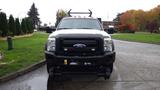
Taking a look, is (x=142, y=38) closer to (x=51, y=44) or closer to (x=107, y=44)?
(x=107, y=44)

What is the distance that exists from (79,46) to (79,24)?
2.35 meters

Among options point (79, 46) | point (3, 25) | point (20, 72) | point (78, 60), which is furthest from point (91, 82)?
point (3, 25)

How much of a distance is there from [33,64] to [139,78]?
4.03m

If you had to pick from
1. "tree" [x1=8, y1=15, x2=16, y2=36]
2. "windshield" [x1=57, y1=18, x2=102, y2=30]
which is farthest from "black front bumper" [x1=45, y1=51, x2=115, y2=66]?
"tree" [x1=8, y1=15, x2=16, y2=36]

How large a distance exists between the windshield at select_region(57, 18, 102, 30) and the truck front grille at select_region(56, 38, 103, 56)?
2.01m

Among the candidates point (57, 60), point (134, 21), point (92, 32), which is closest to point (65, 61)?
point (57, 60)

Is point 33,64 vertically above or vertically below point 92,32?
below

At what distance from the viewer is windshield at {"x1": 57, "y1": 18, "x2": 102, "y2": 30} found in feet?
38.9

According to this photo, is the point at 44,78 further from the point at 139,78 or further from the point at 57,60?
the point at 139,78

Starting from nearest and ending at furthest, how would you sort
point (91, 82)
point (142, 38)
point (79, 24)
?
point (91, 82) → point (79, 24) → point (142, 38)

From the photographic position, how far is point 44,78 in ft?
35.6

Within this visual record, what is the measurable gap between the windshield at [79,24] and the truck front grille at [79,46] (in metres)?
2.01

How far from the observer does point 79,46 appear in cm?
977

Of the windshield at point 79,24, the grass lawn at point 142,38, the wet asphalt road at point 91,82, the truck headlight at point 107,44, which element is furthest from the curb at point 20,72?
the grass lawn at point 142,38
